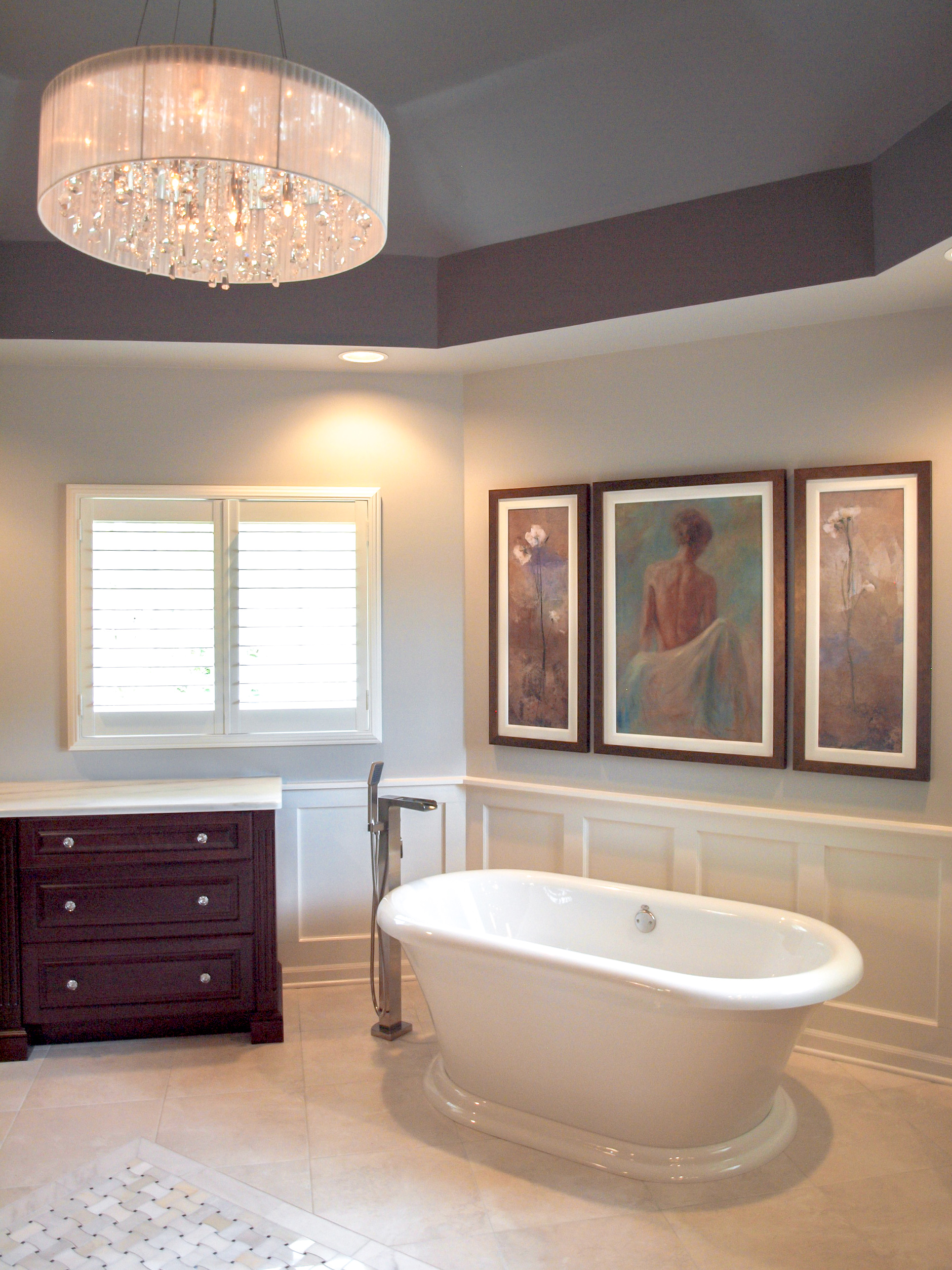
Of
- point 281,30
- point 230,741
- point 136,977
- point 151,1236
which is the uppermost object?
point 281,30

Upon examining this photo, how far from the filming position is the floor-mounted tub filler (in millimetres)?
2533

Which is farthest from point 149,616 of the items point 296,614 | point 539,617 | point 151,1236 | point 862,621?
point 862,621

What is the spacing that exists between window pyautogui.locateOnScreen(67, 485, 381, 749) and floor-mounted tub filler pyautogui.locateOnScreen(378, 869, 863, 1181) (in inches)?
41.6

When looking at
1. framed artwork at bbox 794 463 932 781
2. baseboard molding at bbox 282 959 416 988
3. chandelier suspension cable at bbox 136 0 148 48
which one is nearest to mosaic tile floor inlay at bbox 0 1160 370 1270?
baseboard molding at bbox 282 959 416 988

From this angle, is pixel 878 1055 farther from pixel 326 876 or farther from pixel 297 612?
pixel 297 612

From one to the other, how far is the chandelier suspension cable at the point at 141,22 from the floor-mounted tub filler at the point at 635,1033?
2.57m

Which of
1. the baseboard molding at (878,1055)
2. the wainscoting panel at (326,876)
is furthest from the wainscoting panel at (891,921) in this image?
the wainscoting panel at (326,876)

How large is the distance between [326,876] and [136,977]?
85cm

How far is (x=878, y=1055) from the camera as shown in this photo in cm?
330

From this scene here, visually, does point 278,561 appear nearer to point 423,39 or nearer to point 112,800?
point 112,800

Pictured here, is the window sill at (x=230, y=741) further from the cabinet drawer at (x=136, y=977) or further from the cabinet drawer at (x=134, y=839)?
the cabinet drawer at (x=136, y=977)

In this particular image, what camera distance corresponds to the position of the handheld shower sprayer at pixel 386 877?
3.47 m

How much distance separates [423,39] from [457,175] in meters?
0.54

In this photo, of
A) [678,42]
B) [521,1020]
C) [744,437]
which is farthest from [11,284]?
[521,1020]
